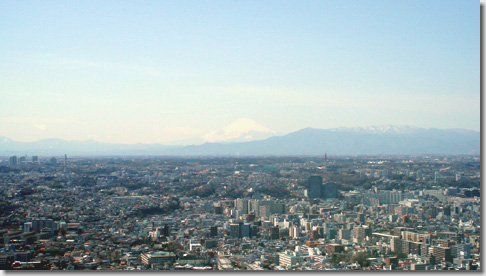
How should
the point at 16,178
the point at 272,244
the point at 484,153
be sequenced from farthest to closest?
1. the point at 16,178
2. the point at 272,244
3. the point at 484,153

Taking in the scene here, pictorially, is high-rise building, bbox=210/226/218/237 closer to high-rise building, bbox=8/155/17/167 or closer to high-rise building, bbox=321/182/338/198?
high-rise building, bbox=321/182/338/198

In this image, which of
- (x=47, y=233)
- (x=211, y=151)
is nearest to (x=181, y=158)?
(x=211, y=151)

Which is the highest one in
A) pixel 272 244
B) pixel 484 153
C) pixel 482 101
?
pixel 482 101

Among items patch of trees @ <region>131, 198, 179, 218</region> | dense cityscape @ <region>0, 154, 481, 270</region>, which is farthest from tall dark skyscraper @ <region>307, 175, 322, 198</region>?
patch of trees @ <region>131, 198, 179, 218</region>

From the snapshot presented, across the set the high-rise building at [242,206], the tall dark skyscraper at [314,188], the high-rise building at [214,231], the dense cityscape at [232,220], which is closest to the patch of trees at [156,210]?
the dense cityscape at [232,220]

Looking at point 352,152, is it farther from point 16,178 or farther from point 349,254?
point 349,254

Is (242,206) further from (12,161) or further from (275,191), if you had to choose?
(12,161)

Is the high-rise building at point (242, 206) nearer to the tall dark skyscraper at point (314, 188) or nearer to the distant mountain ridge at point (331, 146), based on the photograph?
the tall dark skyscraper at point (314, 188)
